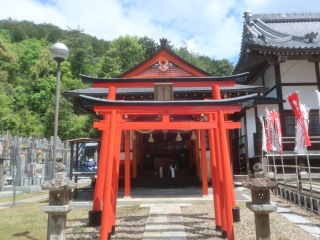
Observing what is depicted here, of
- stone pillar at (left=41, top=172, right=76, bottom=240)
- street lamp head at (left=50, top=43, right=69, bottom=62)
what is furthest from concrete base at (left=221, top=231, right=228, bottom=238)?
street lamp head at (left=50, top=43, right=69, bottom=62)

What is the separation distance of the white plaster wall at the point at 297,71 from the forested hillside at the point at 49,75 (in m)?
24.3

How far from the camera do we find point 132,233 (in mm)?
7117

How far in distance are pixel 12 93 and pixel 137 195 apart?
117ft

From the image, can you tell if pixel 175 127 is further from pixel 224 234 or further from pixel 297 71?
pixel 297 71

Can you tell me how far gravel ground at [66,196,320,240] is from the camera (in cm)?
675

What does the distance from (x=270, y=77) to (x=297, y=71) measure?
1.53m

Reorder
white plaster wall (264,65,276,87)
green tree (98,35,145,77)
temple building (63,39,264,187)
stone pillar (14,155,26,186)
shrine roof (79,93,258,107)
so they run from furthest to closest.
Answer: green tree (98,35,145,77), stone pillar (14,155,26,186), white plaster wall (264,65,276,87), temple building (63,39,264,187), shrine roof (79,93,258,107)

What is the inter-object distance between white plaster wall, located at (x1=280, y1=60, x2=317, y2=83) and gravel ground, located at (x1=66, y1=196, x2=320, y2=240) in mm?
8515

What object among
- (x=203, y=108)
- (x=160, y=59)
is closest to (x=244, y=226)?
(x=203, y=108)

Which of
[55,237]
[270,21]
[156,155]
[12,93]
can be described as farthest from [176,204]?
[12,93]

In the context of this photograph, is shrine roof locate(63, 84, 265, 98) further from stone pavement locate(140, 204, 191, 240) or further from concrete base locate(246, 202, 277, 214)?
concrete base locate(246, 202, 277, 214)

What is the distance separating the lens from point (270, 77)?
16750mm

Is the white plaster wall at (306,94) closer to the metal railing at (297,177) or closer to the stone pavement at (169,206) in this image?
the metal railing at (297,177)

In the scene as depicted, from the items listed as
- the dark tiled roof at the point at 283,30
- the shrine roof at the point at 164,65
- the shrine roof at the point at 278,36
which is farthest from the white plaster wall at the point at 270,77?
the shrine roof at the point at 164,65
